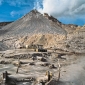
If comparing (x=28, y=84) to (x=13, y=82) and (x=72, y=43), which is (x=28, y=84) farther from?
(x=72, y=43)

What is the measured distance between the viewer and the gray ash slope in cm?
12750

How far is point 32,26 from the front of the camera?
13425 centimetres

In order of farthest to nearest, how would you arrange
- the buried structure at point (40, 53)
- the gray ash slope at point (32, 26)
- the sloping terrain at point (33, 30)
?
the gray ash slope at point (32, 26) < the sloping terrain at point (33, 30) < the buried structure at point (40, 53)

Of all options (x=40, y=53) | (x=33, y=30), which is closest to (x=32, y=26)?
(x=33, y=30)

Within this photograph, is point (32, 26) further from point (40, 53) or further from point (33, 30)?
point (40, 53)

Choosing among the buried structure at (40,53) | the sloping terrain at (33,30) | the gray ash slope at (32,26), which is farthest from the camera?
the gray ash slope at (32,26)

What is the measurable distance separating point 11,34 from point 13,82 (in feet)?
339

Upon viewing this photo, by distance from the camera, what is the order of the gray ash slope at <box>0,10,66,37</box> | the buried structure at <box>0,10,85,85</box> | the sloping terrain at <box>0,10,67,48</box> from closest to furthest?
the buried structure at <box>0,10,85,85</box> → the sloping terrain at <box>0,10,67,48</box> → the gray ash slope at <box>0,10,66,37</box>

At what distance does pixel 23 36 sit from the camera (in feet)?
390

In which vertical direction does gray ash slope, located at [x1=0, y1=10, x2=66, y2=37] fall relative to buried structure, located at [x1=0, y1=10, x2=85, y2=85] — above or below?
above

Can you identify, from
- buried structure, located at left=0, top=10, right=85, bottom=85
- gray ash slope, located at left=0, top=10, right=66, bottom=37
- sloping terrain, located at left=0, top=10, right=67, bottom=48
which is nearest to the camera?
buried structure, located at left=0, top=10, right=85, bottom=85

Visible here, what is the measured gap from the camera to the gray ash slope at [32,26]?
128 m

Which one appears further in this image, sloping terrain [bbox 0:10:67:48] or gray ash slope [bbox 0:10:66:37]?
gray ash slope [bbox 0:10:66:37]

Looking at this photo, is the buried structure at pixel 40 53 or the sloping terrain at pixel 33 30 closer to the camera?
the buried structure at pixel 40 53
